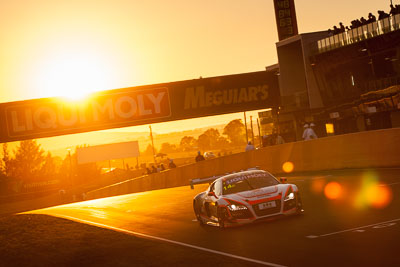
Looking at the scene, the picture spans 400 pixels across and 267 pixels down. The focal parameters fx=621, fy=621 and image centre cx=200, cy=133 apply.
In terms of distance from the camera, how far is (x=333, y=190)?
18453 mm

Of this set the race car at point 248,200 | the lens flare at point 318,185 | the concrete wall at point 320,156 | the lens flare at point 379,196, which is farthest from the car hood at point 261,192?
the concrete wall at point 320,156

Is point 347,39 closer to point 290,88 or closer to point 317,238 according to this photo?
point 290,88

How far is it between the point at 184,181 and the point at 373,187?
831 inches

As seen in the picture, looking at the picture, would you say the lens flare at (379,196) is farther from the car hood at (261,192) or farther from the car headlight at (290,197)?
the car hood at (261,192)

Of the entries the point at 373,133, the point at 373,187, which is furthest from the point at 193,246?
the point at 373,133

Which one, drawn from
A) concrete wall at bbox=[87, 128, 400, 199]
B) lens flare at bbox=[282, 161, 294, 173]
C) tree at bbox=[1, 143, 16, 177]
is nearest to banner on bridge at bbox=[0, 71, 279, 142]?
concrete wall at bbox=[87, 128, 400, 199]

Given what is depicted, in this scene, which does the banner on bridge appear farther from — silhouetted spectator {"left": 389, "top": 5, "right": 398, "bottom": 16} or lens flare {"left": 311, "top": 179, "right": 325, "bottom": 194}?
lens flare {"left": 311, "top": 179, "right": 325, "bottom": 194}

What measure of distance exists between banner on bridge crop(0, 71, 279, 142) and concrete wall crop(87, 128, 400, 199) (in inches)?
223

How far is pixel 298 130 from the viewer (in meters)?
51.9

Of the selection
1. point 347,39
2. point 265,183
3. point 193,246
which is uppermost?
point 347,39

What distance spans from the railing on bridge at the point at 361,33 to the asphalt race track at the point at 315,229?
25.3 m

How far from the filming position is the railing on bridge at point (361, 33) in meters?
43.8

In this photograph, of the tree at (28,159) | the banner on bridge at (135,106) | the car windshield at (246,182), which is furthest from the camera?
the tree at (28,159)

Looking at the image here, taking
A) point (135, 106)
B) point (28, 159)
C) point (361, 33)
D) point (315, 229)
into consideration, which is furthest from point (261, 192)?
point (28, 159)
